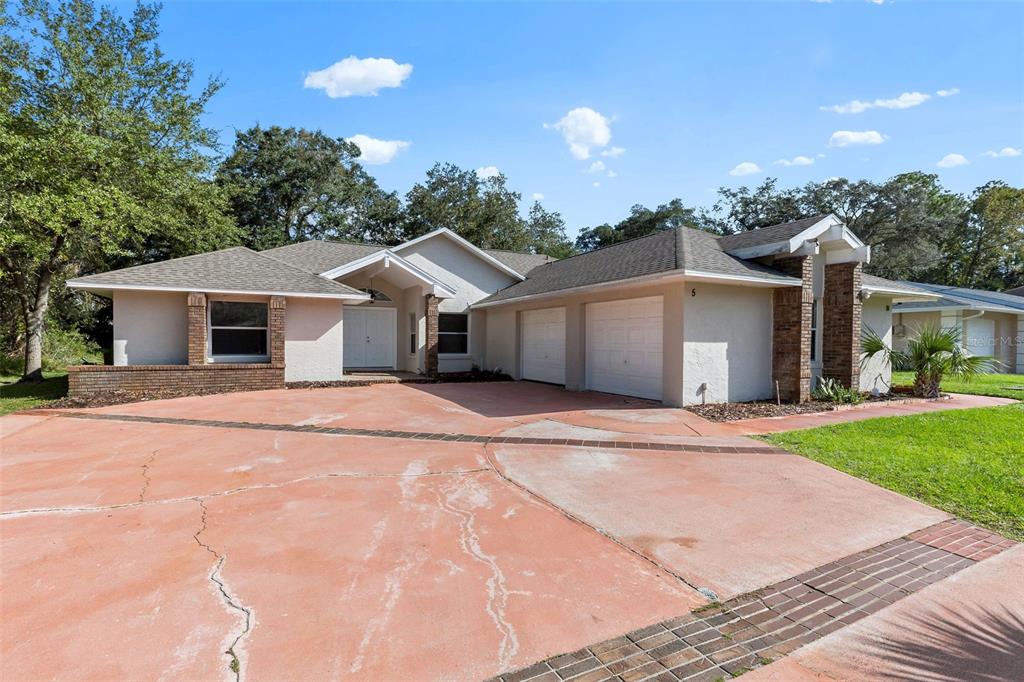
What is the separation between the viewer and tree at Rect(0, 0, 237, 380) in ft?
42.2

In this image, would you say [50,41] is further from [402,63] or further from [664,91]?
[664,91]

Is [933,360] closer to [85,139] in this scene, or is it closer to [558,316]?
[558,316]

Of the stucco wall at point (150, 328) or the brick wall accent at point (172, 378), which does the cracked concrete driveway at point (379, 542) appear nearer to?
the brick wall accent at point (172, 378)

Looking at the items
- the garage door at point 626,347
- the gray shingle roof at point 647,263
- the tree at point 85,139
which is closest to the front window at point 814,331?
the gray shingle roof at point 647,263

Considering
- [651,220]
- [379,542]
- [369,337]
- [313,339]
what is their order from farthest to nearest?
[651,220] < [369,337] < [313,339] < [379,542]

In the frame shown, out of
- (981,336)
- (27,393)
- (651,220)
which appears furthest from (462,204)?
(981,336)

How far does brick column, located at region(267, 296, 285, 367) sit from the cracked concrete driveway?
603cm

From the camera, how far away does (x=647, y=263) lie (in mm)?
11688

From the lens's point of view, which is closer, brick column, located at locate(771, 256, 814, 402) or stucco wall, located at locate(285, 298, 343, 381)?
brick column, located at locate(771, 256, 814, 402)

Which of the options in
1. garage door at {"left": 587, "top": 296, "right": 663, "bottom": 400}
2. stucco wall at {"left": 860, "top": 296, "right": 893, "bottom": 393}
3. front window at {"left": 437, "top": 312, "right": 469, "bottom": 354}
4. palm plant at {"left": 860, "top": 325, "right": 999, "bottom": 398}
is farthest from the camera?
front window at {"left": 437, "top": 312, "right": 469, "bottom": 354}

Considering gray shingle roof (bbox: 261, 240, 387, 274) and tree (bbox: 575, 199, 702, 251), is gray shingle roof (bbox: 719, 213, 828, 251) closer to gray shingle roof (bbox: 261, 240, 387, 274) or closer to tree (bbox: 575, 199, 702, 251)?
gray shingle roof (bbox: 261, 240, 387, 274)

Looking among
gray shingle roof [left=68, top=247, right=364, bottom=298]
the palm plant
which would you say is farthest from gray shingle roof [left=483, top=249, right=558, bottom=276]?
the palm plant

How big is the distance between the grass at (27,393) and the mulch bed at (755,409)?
14.1 metres

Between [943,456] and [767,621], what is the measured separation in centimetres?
579
